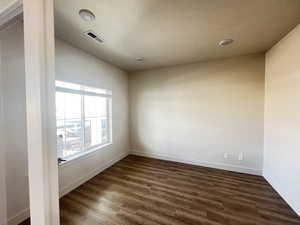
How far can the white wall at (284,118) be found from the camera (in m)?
1.79

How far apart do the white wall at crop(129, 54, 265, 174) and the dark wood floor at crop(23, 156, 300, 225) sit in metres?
0.56

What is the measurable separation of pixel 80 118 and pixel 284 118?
3.45 meters

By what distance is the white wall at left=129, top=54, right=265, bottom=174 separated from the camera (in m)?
2.80

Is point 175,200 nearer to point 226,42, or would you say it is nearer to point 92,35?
point 226,42

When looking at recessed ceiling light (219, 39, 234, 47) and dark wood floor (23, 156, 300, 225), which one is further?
recessed ceiling light (219, 39, 234, 47)

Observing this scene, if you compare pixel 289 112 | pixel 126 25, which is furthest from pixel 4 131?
pixel 289 112

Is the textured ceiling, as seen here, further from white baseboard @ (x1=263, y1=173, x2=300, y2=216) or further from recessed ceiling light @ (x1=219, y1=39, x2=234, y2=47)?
white baseboard @ (x1=263, y1=173, x2=300, y2=216)

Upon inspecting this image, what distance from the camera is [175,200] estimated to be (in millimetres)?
2061

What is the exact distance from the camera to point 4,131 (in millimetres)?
1540

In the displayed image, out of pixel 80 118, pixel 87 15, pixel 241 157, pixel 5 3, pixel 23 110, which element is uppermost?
pixel 87 15

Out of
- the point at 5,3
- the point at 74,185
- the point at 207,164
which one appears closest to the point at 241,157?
the point at 207,164

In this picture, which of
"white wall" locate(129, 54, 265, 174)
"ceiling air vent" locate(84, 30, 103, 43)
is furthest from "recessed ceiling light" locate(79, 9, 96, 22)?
"white wall" locate(129, 54, 265, 174)

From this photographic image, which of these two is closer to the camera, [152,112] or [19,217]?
[19,217]

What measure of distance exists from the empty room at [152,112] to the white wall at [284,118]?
19 mm
